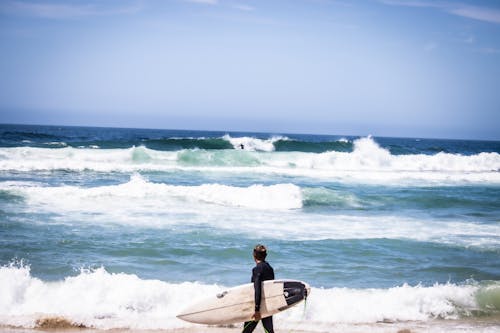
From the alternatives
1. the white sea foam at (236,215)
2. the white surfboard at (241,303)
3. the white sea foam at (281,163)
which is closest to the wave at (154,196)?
the white sea foam at (236,215)

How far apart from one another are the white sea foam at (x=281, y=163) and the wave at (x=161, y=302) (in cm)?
1733

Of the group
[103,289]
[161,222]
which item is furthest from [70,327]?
[161,222]

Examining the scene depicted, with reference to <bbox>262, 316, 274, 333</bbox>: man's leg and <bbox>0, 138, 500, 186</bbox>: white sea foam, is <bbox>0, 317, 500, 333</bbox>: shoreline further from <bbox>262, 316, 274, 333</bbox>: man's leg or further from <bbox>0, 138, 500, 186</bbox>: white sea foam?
<bbox>0, 138, 500, 186</bbox>: white sea foam

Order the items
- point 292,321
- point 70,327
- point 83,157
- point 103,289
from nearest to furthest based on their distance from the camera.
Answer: point 70,327 → point 292,321 → point 103,289 → point 83,157

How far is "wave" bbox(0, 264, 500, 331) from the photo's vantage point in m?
6.59

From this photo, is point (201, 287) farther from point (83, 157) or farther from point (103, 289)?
point (83, 157)

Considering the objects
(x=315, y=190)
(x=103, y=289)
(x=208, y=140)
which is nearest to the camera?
(x=103, y=289)

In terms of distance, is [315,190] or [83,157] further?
[83,157]

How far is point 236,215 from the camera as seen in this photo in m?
14.2

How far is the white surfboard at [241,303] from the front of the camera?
18.0ft

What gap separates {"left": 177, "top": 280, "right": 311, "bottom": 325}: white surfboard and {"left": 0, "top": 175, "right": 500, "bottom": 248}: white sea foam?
18.8ft

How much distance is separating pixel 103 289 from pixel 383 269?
4.91 meters

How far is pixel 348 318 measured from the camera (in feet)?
23.0

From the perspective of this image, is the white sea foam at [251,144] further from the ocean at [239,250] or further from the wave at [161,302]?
the wave at [161,302]
